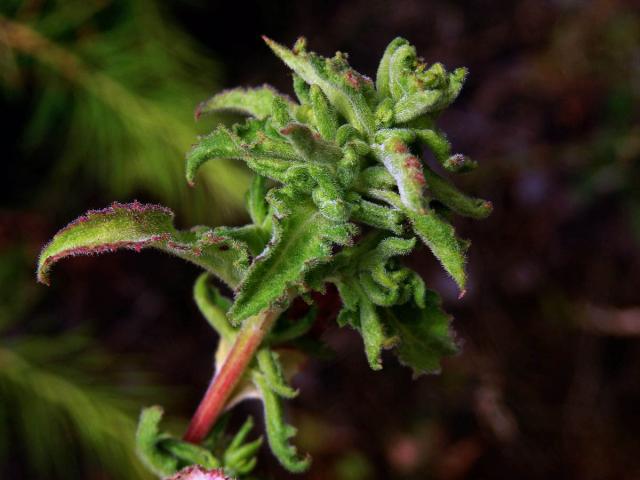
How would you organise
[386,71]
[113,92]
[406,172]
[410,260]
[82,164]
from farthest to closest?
1. [410,260]
2. [82,164]
3. [113,92]
4. [386,71]
5. [406,172]

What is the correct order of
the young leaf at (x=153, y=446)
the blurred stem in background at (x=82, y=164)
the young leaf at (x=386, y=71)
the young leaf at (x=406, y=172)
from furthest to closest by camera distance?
the blurred stem in background at (x=82, y=164) → the young leaf at (x=153, y=446) → the young leaf at (x=386, y=71) → the young leaf at (x=406, y=172)

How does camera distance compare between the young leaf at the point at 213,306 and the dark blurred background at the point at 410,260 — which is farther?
the dark blurred background at the point at 410,260

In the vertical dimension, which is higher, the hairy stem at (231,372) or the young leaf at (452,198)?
the young leaf at (452,198)

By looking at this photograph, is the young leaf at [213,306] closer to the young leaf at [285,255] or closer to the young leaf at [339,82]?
the young leaf at [285,255]

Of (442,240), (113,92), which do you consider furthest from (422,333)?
(113,92)

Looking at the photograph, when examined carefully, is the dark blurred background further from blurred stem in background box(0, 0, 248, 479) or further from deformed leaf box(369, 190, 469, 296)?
deformed leaf box(369, 190, 469, 296)

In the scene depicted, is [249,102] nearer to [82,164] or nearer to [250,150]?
[250,150]

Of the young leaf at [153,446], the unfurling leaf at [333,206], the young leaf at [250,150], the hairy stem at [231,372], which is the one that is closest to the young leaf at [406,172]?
the unfurling leaf at [333,206]
